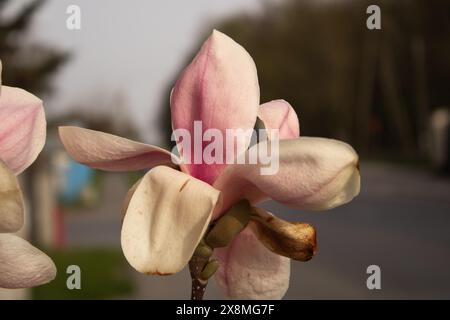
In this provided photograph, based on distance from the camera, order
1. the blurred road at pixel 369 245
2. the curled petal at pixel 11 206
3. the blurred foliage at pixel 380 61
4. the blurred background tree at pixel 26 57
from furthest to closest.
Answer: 1. the blurred foliage at pixel 380 61
2. the blurred road at pixel 369 245
3. the blurred background tree at pixel 26 57
4. the curled petal at pixel 11 206

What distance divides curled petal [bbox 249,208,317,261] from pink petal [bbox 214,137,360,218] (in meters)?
0.01

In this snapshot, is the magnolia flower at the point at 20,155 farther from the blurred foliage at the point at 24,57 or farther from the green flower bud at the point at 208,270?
the blurred foliage at the point at 24,57

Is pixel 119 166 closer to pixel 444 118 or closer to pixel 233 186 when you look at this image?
pixel 233 186

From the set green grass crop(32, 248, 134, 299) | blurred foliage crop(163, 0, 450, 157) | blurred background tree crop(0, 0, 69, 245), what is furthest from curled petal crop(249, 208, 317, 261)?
blurred foliage crop(163, 0, 450, 157)

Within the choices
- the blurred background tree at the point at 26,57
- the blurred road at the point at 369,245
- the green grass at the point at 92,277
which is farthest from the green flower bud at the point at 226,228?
the green grass at the point at 92,277

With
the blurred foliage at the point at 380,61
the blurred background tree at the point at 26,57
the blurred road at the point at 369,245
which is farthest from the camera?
the blurred foliage at the point at 380,61

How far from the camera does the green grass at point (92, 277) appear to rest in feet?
10.4

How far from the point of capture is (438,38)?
12961 millimetres

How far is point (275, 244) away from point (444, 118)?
920 cm

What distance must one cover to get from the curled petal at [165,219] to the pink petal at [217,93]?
23mm

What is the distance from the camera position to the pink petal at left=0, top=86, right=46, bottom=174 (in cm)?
30

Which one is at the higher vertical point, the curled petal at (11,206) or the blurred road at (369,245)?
the curled petal at (11,206)

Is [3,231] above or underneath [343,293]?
above
